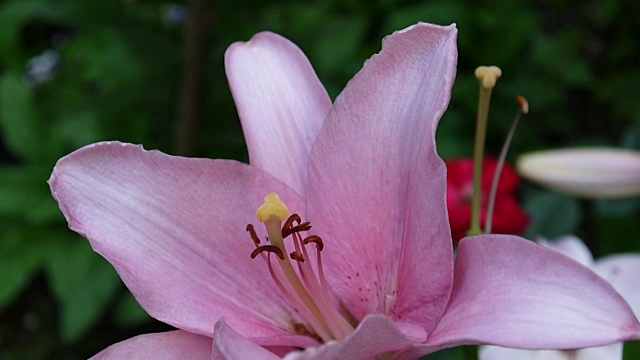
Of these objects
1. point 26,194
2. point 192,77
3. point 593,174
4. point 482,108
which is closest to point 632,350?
point 593,174

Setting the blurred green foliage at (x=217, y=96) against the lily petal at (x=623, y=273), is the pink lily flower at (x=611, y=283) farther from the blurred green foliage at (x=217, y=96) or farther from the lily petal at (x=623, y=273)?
the blurred green foliage at (x=217, y=96)

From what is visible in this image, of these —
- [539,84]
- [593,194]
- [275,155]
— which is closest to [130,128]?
[539,84]

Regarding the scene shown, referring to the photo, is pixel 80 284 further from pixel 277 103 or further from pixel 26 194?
pixel 277 103

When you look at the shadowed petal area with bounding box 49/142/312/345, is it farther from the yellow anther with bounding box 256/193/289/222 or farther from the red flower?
the red flower

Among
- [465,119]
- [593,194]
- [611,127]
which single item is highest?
[593,194]

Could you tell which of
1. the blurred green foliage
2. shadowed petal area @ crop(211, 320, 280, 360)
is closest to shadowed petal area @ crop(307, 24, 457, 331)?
shadowed petal area @ crop(211, 320, 280, 360)

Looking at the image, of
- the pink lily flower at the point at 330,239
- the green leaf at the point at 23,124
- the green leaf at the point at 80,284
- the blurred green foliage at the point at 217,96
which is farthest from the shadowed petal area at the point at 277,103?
the green leaf at the point at 23,124

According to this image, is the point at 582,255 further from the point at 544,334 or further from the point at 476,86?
the point at 476,86
